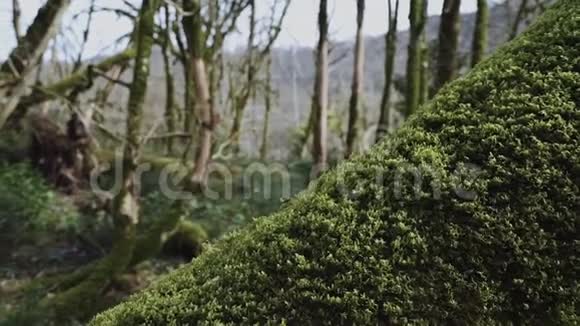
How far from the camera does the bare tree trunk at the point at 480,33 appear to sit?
8.71 m

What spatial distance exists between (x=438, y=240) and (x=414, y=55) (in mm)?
8081

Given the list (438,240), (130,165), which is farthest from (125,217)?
(438,240)

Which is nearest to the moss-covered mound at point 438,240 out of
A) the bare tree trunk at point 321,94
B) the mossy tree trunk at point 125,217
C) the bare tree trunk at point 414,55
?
the mossy tree trunk at point 125,217

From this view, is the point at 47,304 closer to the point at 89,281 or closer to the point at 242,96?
the point at 89,281

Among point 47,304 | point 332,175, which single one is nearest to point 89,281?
point 47,304

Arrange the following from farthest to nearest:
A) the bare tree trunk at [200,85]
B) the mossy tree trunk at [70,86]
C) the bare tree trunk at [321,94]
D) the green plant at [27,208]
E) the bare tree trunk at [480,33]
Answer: the mossy tree trunk at [70,86]
the bare tree trunk at [321,94]
the green plant at [27,208]
the bare tree trunk at [480,33]
the bare tree trunk at [200,85]

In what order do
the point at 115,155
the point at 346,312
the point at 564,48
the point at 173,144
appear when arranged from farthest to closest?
1. the point at 173,144
2. the point at 115,155
3. the point at 564,48
4. the point at 346,312

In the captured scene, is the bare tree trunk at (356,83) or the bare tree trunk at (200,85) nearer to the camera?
the bare tree trunk at (200,85)

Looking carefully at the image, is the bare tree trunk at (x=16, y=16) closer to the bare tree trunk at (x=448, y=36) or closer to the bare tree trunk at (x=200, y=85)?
the bare tree trunk at (x=200, y=85)

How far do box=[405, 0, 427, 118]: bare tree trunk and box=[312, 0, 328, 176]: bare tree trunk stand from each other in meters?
1.69

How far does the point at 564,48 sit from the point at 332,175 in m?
1.12

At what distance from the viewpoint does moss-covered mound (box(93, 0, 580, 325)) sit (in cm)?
203

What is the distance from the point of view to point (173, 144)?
18.9m

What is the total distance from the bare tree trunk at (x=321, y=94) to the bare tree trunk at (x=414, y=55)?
1.69 m
